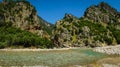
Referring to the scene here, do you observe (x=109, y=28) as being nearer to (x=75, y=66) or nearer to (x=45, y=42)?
(x=45, y=42)

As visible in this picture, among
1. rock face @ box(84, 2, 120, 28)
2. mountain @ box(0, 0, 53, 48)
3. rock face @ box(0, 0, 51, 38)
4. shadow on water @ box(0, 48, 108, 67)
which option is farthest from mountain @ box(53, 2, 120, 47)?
shadow on water @ box(0, 48, 108, 67)

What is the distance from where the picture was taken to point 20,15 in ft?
447

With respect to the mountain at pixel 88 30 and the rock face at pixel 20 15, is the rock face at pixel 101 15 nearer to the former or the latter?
the mountain at pixel 88 30

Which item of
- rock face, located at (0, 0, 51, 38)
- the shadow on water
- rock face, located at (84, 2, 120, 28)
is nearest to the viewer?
the shadow on water

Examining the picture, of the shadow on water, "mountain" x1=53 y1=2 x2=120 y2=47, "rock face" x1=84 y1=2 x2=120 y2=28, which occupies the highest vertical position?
"rock face" x1=84 y1=2 x2=120 y2=28

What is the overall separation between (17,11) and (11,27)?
1581 centimetres

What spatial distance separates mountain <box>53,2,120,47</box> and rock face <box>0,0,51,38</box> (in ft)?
68.2

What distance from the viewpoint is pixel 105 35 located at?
12181 cm

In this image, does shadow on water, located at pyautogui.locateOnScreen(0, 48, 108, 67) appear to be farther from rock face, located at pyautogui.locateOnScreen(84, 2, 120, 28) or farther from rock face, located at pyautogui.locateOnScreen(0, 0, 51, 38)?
rock face, located at pyautogui.locateOnScreen(84, 2, 120, 28)

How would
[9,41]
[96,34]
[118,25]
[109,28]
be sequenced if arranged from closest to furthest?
[9,41]
[96,34]
[109,28]
[118,25]

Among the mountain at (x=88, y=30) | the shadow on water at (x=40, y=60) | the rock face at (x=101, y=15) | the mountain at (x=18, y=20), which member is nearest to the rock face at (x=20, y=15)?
the mountain at (x=18, y=20)

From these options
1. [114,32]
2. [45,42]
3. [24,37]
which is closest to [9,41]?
[24,37]

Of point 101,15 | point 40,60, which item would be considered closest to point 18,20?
point 101,15

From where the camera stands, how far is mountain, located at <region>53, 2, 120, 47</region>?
11250 cm
